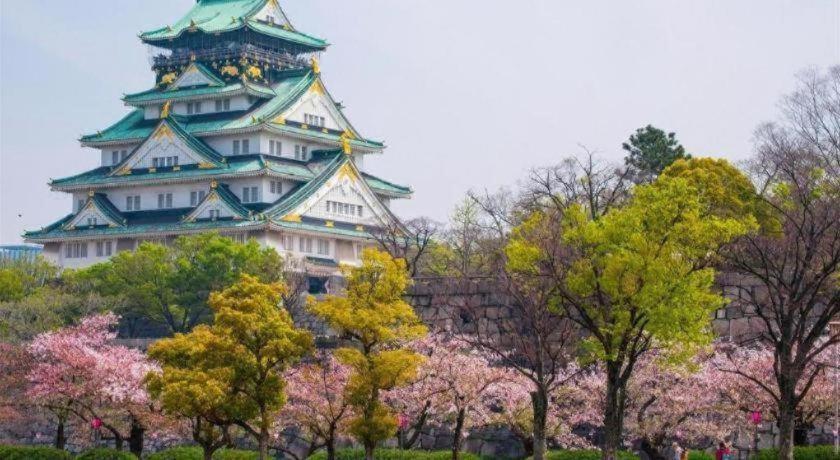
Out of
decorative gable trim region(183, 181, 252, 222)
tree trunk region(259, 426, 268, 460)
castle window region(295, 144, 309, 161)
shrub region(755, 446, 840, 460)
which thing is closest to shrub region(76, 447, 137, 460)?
tree trunk region(259, 426, 268, 460)

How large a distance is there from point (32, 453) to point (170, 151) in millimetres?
40403

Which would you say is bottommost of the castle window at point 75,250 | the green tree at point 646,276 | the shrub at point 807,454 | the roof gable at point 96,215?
the shrub at point 807,454

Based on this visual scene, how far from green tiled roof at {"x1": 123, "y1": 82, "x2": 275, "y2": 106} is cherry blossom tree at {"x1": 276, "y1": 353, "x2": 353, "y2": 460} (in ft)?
144

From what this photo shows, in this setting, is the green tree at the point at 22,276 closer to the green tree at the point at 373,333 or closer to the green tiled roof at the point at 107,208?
the green tiled roof at the point at 107,208

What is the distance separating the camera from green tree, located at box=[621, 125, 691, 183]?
7112 centimetres

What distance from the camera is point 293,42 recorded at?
9494cm

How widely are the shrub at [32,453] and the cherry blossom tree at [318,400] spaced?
6.78 meters

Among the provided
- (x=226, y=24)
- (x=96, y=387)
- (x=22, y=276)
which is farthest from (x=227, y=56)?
(x=96, y=387)

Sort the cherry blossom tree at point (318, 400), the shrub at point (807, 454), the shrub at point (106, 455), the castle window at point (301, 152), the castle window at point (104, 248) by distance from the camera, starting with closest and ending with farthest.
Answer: the shrub at point (807, 454)
the cherry blossom tree at point (318, 400)
the shrub at point (106, 455)
the castle window at point (104, 248)
the castle window at point (301, 152)

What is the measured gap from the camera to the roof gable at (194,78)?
91125mm

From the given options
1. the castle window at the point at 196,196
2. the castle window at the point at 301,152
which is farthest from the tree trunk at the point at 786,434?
the castle window at the point at 301,152

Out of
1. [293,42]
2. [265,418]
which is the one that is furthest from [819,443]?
[293,42]

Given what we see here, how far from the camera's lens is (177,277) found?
67938 mm

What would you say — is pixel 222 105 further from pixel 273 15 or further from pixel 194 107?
pixel 273 15
